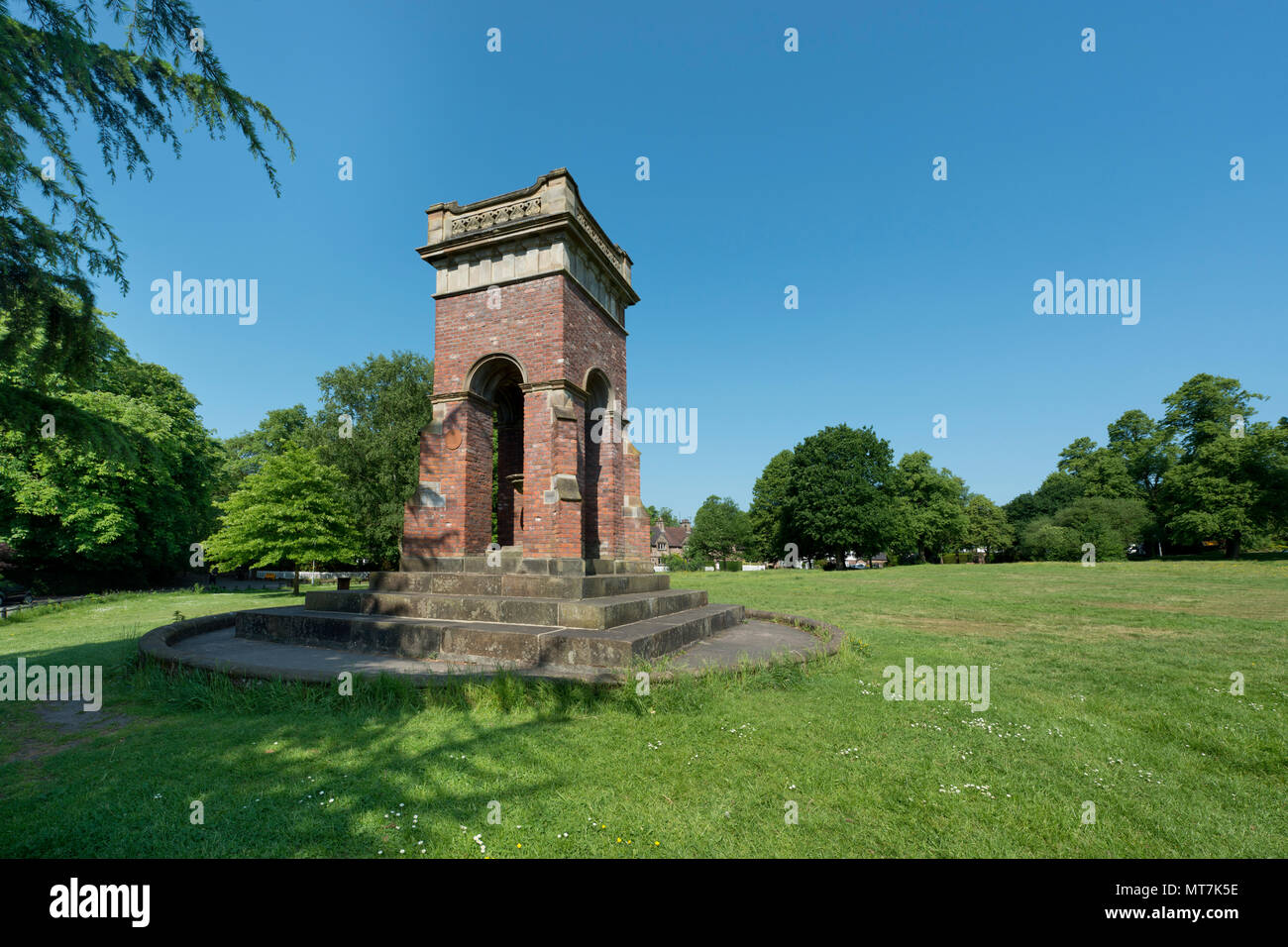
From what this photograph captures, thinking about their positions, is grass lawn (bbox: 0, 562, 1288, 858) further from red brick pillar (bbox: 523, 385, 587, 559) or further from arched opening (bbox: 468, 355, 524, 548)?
arched opening (bbox: 468, 355, 524, 548)

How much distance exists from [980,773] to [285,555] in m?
23.4

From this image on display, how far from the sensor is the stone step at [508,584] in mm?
7887

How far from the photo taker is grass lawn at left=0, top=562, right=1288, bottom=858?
2.72 metres

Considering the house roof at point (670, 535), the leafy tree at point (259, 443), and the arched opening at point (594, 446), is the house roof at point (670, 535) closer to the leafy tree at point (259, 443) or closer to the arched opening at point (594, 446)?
the leafy tree at point (259, 443)

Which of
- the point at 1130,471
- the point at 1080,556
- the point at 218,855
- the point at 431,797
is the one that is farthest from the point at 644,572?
the point at 1130,471

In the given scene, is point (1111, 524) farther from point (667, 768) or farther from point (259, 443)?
point (259, 443)

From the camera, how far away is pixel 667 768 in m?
3.56

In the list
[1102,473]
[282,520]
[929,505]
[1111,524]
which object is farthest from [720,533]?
[282,520]

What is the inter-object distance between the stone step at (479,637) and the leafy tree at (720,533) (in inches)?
2135

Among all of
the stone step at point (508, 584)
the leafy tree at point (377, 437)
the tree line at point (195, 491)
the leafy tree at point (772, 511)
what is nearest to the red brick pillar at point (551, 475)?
the stone step at point (508, 584)

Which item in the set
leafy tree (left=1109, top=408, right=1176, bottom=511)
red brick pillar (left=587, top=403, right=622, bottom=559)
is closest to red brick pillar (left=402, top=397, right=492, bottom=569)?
red brick pillar (left=587, top=403, right=622, bottom=559)

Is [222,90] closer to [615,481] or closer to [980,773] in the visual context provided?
[615,481]

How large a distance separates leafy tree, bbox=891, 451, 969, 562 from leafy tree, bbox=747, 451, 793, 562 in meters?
11.6

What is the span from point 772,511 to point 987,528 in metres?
26.9
